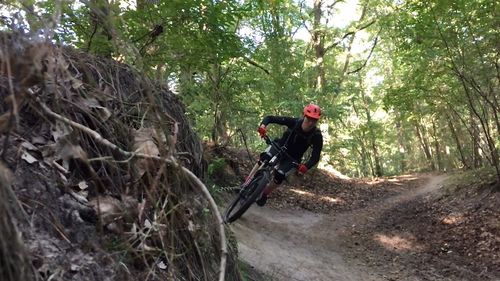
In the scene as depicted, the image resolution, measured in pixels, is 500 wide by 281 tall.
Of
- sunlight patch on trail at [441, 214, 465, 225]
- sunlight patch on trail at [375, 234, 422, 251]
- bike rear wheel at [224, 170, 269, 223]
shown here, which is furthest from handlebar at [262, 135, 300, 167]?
sunlight patch on trail at [441, 214, 465, 225]

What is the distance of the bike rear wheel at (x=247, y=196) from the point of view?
6.54 metres

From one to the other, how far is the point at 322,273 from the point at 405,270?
1.85 meters

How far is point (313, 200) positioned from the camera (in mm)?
14375

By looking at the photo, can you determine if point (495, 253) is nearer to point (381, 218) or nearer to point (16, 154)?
point (381, 218)

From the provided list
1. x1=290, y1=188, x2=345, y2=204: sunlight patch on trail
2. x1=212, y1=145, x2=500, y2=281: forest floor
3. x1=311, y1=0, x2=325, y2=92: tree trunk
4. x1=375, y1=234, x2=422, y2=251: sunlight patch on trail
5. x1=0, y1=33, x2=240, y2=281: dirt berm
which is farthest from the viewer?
x1=311, y1=0, x2=325, y2=92: tree trunk

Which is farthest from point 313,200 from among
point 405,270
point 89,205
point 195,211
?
point 89,205

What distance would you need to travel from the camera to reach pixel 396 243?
9.57 metres

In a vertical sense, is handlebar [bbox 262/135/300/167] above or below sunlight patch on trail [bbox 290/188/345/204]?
above

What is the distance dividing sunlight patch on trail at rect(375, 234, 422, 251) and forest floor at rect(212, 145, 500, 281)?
2cm

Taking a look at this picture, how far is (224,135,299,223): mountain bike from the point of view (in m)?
6.57

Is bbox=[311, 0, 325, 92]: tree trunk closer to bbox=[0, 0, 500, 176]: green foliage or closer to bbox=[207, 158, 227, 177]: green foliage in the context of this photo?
bbox=[0, 0, 500, 176]: green foliage

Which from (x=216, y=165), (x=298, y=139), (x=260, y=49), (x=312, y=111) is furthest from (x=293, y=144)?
(x=260, y=49)

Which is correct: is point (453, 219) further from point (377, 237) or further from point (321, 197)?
point (321, 197)

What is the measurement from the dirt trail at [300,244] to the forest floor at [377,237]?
2 cm
